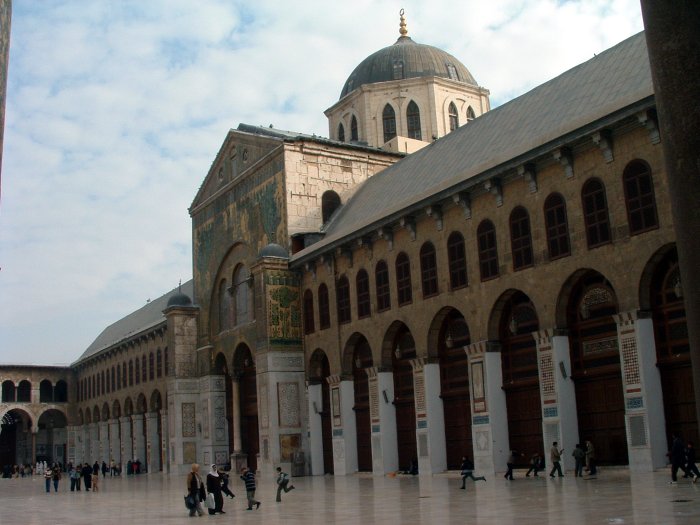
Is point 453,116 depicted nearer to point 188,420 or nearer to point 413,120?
point 413,120

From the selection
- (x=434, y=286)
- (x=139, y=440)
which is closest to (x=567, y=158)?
(x=434, y=286)

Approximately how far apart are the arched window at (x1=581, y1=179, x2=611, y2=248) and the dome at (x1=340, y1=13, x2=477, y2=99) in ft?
86.9

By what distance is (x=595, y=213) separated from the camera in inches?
877

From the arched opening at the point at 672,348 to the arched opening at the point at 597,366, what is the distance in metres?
1.39

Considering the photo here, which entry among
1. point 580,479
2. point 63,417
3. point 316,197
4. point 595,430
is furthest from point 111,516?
point 63,417

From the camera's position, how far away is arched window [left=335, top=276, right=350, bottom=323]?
32.2 m

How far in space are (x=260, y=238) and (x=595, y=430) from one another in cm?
1842

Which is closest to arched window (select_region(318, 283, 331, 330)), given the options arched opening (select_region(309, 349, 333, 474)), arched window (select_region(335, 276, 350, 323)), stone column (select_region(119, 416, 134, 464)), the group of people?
arched window (select_region(335, 276, 350, 323))

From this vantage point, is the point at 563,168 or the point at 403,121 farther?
the point at 403,121

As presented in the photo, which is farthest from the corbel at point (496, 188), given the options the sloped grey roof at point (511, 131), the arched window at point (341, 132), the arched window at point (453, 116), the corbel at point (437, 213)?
the arched window at point (341, 132)

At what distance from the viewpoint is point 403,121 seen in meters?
46.9

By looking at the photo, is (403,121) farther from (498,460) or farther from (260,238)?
(498,460)

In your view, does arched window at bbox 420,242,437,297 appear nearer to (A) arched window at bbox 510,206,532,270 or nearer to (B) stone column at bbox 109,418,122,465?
(A) arched window at bbox 510,206,532,270

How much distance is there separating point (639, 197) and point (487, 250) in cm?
563
